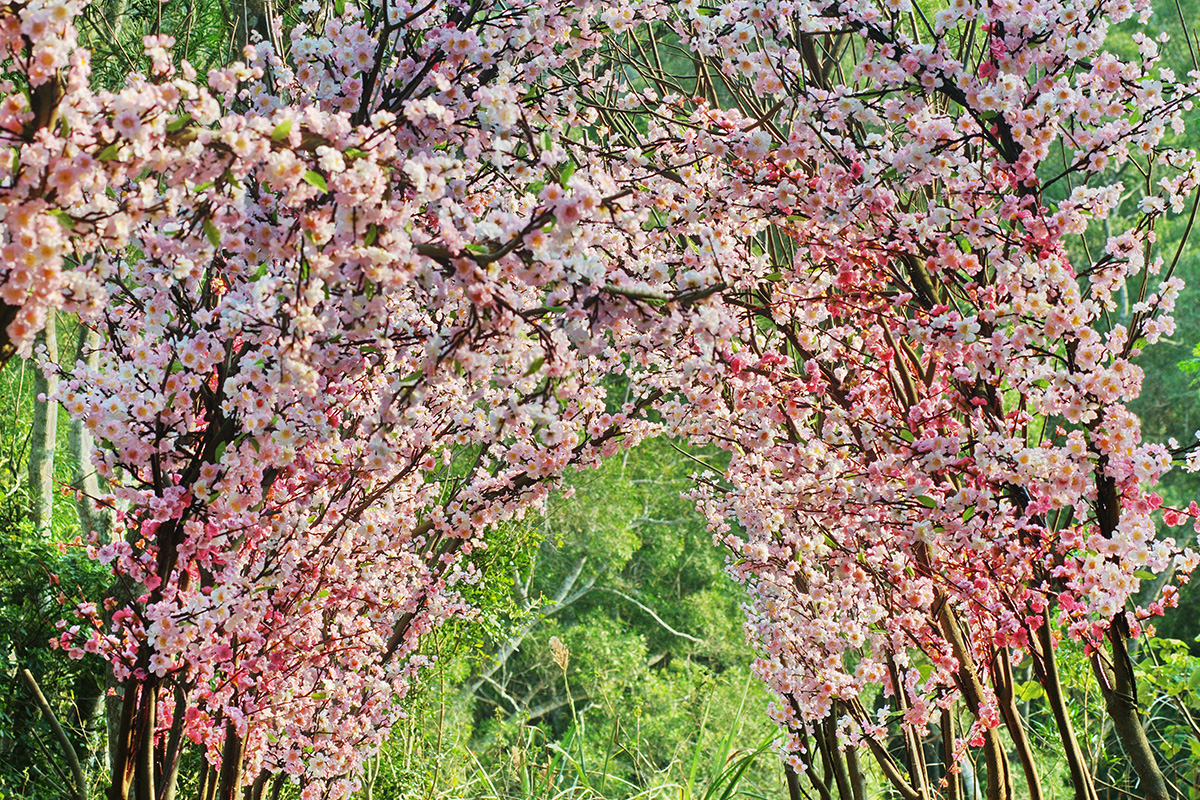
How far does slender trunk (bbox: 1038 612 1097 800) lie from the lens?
90.7 inches

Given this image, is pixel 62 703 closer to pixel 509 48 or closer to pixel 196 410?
pixel 196 410

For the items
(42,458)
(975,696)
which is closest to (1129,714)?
(975,696)

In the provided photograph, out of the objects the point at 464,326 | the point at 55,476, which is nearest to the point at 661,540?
the point at 55,476

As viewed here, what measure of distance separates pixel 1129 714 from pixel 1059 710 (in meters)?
0.14

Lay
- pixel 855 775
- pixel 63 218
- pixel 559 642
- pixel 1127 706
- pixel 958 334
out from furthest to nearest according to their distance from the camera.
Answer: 1. pixel 559 642
2. pixel 855 775
3. pixel 1127 706
4. pixel 958 334
5. pixel 63 218

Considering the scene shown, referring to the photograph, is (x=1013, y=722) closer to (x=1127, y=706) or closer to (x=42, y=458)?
(x=1127, y=706)

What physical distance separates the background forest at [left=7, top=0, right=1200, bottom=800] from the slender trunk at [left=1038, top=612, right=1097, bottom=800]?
0.15 meters

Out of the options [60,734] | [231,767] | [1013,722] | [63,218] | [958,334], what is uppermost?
[958,334]

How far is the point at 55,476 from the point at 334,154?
5.81 meters

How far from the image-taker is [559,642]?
502cm

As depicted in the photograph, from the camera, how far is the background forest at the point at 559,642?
4.55 m

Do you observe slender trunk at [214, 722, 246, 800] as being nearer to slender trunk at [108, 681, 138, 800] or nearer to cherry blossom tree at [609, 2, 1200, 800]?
slender trunk at [108, 681, 138, 800]

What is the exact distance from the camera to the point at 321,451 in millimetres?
2328

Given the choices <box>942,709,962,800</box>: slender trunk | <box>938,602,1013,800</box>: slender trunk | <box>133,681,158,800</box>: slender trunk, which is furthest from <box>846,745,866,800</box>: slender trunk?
<box>133,681,158,800</box>: slender trunk
